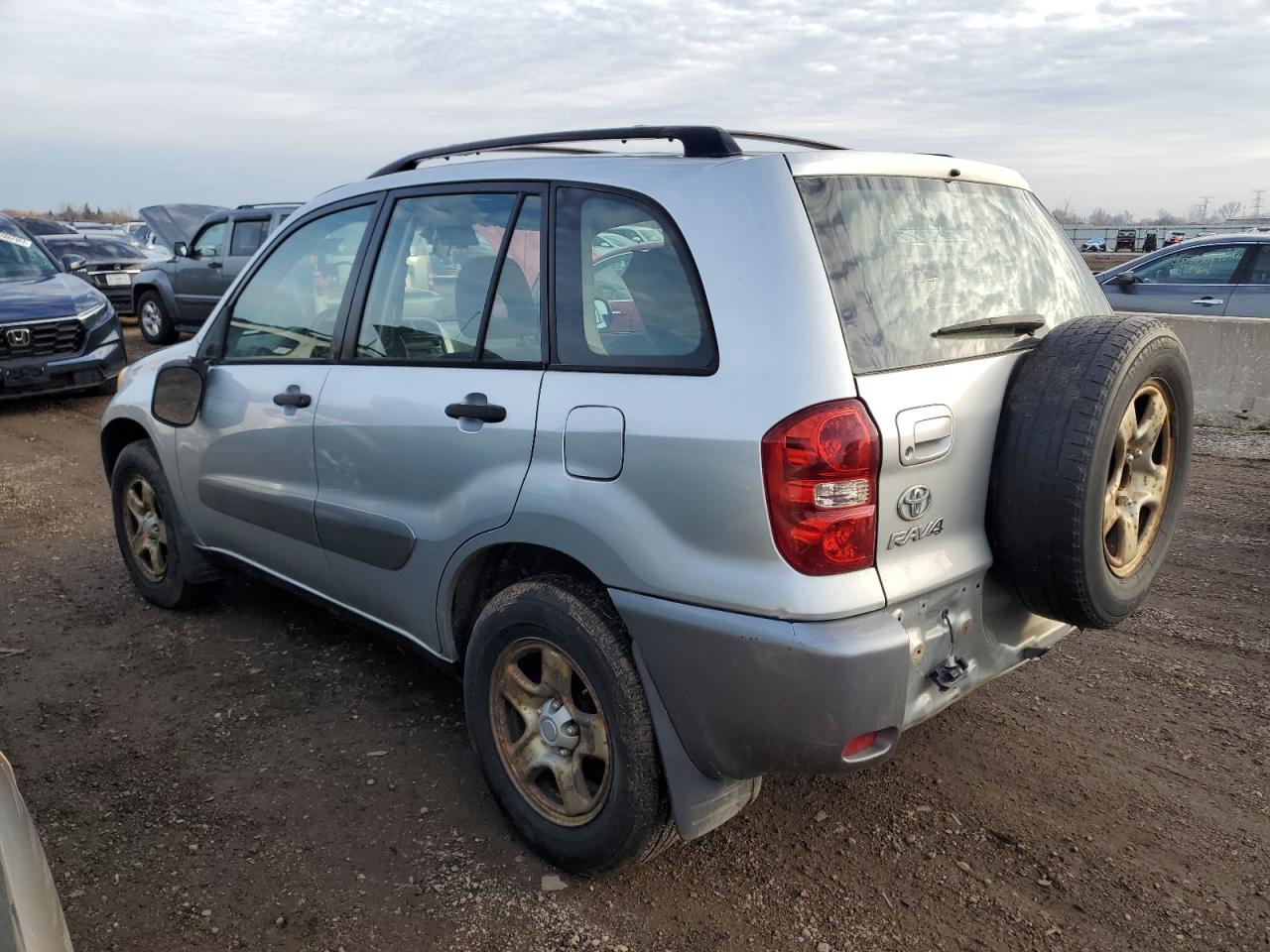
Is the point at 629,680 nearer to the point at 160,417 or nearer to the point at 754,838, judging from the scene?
the point at 754,838

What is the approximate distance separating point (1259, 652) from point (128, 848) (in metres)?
4.07

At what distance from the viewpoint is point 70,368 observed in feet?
30.3

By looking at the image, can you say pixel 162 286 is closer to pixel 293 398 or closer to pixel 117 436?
pixel 117 436

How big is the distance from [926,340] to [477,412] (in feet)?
3.94

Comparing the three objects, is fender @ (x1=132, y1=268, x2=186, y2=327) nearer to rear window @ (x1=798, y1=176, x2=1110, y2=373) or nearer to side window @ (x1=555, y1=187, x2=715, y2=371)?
side window @ (x1=555, y1=187, x2=715, y2=371)

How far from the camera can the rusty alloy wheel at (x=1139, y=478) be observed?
8.75 feet

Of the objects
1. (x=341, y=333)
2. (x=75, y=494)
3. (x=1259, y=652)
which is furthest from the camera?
(x=75, y=494)

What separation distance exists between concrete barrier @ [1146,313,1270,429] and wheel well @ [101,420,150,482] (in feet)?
23.8

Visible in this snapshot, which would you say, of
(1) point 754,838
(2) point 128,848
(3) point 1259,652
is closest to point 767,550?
(1) point 754,838

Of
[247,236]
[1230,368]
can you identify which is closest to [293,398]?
[1230,368]

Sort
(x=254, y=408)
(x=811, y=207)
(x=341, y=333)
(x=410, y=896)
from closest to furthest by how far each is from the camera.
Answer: (x=811, y=207) → (x=410, y=896) → (x=341, y=333) → (x=254, y=408)

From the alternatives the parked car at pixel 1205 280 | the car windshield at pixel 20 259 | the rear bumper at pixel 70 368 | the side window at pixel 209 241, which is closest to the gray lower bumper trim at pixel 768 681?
the parked car at pixel 1205 280

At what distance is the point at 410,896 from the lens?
2695 millimetres

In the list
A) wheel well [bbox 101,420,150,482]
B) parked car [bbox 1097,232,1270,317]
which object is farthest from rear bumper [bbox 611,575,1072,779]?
parked car [bbox 1097,232,1270,317]
